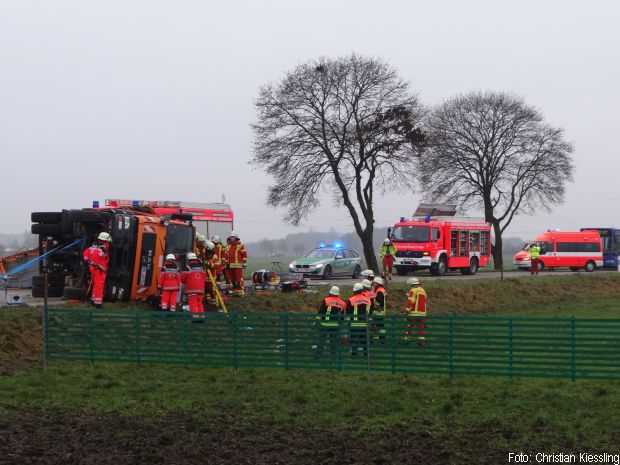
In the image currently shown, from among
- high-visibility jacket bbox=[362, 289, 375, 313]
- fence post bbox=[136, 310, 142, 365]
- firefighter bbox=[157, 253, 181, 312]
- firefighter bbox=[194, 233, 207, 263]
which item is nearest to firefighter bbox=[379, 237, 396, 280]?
firefighter bbox=[194, 233, 207, 263]

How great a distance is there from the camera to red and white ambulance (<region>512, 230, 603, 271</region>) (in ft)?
164

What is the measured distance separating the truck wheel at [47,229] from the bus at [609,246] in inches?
1565

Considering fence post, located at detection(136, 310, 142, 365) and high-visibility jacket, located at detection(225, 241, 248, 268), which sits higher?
high-visibility jacket, located at detection(225, 241, 248, 268)

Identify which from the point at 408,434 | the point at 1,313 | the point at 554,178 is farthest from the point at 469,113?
the point at 408,434

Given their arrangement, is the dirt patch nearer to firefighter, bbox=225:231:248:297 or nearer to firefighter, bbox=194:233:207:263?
firefighter, bbox=194:233:207:263

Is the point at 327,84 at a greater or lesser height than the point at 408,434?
greater

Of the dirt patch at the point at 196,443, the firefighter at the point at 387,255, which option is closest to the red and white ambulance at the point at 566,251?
the firefighter at the point at 387,255

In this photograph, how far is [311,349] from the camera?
1555cm

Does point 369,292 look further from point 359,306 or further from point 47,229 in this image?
point 47,229

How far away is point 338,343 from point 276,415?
328 centimetres

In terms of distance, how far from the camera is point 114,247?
1989 cm

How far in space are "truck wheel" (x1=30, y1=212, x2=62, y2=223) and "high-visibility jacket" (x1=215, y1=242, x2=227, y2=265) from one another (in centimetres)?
420

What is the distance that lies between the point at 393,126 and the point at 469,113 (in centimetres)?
1596

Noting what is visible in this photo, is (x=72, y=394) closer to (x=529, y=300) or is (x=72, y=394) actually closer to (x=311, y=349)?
(x=311, y=349)
